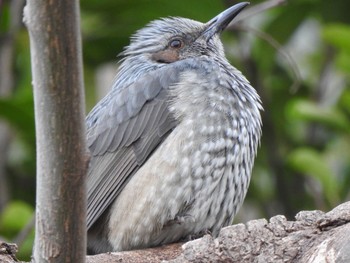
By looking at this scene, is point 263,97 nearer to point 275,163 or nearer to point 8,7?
point 275,163

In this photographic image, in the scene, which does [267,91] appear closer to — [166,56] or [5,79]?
[166,56]

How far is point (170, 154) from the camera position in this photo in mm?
4785

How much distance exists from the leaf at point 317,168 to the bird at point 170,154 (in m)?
0.78

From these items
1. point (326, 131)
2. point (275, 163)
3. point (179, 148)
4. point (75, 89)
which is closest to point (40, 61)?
point (75, 89)

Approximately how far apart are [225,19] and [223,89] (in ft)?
2.41


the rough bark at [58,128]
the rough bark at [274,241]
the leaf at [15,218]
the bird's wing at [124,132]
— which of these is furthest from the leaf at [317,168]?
the rough bark at [58,128]

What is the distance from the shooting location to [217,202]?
479 centimetres

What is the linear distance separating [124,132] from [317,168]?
1.54 metres

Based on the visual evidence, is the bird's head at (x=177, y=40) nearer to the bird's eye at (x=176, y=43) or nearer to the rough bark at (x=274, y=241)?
the bird's eye at (x=176, y=43)

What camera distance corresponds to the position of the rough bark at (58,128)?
2.65 meters

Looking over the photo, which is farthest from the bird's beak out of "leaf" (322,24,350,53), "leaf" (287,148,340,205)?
"leaf" (287,148,340,205)

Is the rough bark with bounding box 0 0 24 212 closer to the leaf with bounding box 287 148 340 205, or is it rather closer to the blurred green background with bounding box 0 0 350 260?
the blurred green background with bounding box 0 0 350 260

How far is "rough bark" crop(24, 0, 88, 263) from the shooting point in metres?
2.65

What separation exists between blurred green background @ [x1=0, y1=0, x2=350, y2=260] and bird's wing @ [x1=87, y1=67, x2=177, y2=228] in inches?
39.9
